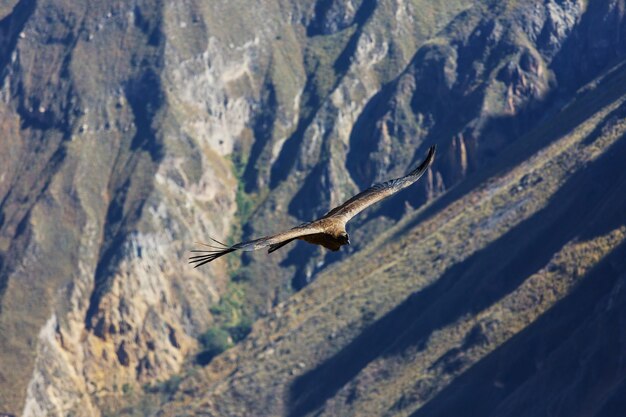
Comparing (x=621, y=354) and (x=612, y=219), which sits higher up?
(x=612, y=219)

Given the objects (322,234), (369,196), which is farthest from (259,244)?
(369,196)

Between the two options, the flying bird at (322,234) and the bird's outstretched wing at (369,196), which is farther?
the bird's outstretched wing at (369,196)

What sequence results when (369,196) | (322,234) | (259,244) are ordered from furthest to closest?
(369,196)
(322,234)
(259,244)

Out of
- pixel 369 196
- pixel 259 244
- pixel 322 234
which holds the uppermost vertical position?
pixel 369 196

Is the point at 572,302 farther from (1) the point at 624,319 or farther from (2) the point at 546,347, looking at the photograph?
(1) the point at 624,319

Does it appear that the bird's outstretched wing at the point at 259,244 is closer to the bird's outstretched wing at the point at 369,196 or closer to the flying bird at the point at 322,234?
the flying bird at the point at 322,234

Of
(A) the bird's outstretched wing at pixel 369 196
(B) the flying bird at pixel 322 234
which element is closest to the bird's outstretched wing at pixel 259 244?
(B) the flying bird at pixel 322 234

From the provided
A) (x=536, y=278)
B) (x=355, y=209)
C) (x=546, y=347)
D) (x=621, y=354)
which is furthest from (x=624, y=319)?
(x=355, y=209)

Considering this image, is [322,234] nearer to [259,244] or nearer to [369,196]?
[259,244]
